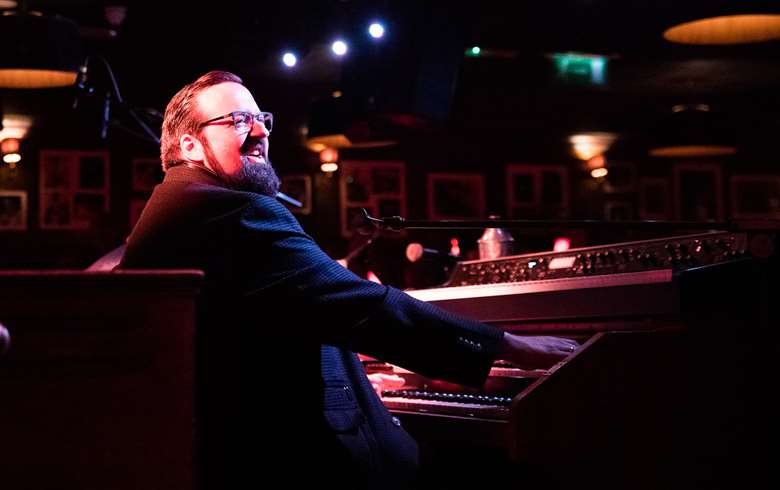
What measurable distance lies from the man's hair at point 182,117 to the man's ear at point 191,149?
0.02m

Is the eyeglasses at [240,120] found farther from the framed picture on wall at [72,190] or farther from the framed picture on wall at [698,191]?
the framed picture on wall at [698,191]

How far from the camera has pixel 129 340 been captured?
4.72 ft

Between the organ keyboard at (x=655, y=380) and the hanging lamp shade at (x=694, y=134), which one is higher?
the hanging lamp shade at (x=694, y=134)

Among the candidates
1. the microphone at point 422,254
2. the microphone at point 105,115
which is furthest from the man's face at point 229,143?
the microphone at point 105,115

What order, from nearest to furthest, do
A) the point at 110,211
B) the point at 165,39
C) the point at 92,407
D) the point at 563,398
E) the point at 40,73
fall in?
the point at 92,407 → the point at 563,398 → the point at 40,73 → the point at 165,39 → the point at 110,211

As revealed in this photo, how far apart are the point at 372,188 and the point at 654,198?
13.2 feet

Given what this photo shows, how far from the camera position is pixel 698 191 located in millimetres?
12031

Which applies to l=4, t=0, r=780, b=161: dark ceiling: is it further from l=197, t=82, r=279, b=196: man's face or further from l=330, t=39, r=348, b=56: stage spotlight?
l=197, t=82, r=279, b=196: man's face

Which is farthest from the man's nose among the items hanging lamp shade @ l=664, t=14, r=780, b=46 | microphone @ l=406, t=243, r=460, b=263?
hanging lamp shade @ l=664, t=14, r=780, b=46

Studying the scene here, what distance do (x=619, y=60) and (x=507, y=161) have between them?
2.08m

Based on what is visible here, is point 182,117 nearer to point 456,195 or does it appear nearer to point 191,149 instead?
point 191,149

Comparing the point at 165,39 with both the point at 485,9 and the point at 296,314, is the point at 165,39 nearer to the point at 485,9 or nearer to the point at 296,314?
the point at 485,9

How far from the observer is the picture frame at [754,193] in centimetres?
1214

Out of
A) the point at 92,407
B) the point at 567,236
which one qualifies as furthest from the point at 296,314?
the point at 567,236
